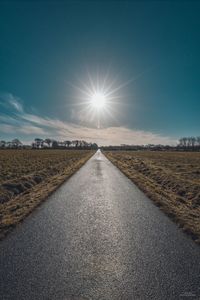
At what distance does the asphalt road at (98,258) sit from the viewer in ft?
9.70

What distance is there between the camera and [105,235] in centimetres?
491

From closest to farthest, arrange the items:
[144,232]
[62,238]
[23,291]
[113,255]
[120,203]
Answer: [23,291] → [113,255] → [62,238] → [144,232] → [120,203]

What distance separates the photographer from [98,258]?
3.85 m

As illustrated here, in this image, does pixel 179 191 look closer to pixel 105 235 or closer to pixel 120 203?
pixel 120 203

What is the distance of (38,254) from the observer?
3984 mm

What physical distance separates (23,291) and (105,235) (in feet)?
7.83

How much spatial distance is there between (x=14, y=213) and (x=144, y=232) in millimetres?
4420

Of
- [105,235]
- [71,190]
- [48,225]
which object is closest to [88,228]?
[105,235]

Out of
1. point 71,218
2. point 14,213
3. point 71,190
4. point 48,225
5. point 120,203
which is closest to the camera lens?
point 48,225

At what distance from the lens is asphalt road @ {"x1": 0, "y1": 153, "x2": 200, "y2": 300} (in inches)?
116

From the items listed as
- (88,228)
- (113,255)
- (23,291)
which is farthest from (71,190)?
(23,291)

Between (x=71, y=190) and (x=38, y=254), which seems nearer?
(x=38, y=254)

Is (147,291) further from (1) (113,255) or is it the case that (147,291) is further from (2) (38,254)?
(2) (38,254)

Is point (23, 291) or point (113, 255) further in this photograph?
point (113, 255)
